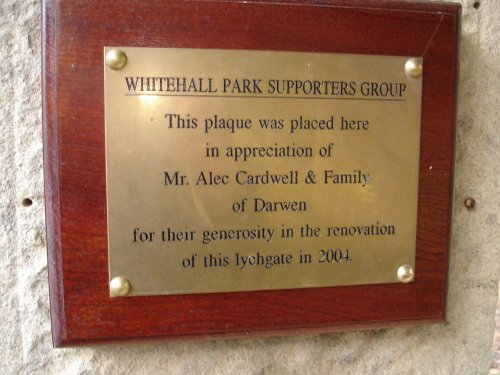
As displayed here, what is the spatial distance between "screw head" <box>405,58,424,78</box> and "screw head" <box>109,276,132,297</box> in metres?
0.51

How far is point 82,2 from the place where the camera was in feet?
1.57

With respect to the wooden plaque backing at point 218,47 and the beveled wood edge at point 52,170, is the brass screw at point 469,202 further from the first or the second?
the beveled wood edge at point 52,170

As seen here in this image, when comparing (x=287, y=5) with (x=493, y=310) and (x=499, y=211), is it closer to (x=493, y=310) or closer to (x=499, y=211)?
(x=499, y=211)

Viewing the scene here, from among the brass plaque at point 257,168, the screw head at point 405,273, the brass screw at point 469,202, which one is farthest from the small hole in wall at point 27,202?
the brass screw at point 469,202

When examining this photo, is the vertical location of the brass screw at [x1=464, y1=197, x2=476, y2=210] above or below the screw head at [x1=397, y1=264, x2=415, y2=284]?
above

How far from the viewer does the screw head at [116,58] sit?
19.0 inches

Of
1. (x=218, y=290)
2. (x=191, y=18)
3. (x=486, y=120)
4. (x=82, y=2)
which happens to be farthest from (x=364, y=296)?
(x=82, y=2)

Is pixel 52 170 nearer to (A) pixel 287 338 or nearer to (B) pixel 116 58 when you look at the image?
(B) pixel 116 58

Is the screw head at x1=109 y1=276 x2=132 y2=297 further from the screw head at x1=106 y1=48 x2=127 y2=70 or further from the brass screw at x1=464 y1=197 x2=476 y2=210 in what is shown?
the brass screw at x1=464 y1=197 x2=476 y2=210

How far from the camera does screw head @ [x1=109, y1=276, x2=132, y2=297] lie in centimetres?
50

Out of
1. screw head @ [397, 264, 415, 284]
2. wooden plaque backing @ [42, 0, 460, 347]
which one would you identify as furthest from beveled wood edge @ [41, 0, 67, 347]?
screw head @ [397, 264, 415, 284]

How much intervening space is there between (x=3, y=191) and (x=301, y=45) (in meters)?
0.48

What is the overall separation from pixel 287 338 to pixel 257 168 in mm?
284

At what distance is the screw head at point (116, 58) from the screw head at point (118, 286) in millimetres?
290
